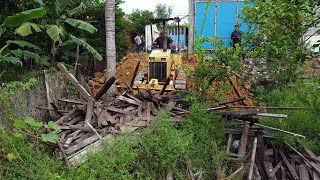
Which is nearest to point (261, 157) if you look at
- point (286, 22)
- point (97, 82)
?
point (286, 22)

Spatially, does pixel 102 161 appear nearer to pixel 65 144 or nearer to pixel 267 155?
pixel 65 144

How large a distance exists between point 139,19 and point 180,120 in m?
18.8

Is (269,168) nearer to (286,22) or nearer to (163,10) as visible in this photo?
(286,22)

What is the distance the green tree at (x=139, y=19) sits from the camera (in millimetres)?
23905

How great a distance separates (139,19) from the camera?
24781mm

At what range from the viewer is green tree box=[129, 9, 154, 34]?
23.9 m

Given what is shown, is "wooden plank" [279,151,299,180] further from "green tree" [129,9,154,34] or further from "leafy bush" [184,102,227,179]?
"green tree" [129,9,154,34]

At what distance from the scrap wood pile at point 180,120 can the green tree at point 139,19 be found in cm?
1546

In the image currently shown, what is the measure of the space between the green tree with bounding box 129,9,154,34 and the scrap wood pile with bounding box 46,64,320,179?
1546 cm

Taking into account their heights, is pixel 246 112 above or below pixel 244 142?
above

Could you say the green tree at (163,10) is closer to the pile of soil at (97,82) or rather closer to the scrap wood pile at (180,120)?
the pile of soil at (97,82)

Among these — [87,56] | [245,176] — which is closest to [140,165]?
[245,176]

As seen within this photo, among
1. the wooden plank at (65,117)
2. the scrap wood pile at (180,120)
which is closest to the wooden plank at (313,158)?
the scrap wood pile at (180,120)

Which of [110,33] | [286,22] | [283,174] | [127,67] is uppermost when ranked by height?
[110,33]
